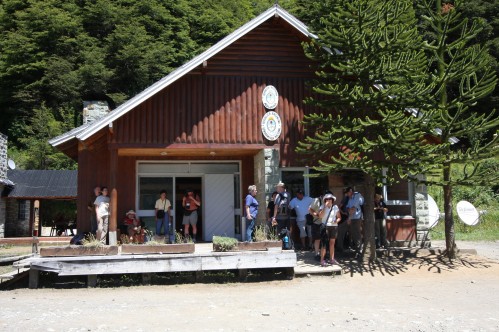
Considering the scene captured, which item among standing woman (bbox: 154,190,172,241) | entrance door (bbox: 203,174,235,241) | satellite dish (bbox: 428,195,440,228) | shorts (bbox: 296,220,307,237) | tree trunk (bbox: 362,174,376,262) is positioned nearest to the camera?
tree trunk (bbox: 362,174,376,262)

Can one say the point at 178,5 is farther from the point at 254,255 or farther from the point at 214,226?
the point at 254,255

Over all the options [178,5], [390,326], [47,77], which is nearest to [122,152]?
[390,326]

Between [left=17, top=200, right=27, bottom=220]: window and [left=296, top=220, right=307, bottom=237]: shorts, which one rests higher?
[left=17, top=200, right=27, bottom=220]: window

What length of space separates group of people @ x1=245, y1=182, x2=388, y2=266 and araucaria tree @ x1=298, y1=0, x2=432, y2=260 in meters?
0.56

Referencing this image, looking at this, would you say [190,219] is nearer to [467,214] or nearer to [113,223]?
[113,223]

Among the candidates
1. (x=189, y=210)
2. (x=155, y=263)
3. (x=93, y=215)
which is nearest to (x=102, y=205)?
(x=93, y=215)

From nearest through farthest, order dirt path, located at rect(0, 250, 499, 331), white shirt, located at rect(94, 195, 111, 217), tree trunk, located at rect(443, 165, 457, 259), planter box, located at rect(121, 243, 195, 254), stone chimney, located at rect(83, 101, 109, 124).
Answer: dirt path, located at rect(0, 250, 499, 331), planter box, located at rect(121, 243, 195, 254), white shirt, located at rect(94, 195, 111, 217), tree trunk, located at rect(443, 165, 457, 259), stone chimney, located at rect(83, 101, 109, 124)

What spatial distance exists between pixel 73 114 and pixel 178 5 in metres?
17.1

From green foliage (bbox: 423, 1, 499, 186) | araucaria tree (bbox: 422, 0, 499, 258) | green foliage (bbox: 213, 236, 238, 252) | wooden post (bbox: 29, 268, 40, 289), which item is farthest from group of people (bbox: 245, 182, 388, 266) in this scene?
wooden post (bbox: 29, 268, 40, 289)

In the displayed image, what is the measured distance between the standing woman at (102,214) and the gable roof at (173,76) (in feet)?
5.42

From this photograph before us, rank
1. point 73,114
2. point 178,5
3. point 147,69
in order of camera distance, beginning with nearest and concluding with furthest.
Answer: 1. point 73,114
2. point 147,69
3. point 178,5

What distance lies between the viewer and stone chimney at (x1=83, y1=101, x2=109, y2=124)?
1734cm

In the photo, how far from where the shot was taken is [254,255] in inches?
432

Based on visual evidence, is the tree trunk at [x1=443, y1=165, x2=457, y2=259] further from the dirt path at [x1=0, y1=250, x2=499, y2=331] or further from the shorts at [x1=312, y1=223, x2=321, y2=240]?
the shorts at [x1=312, y1=223, x2=321, y2=240]
